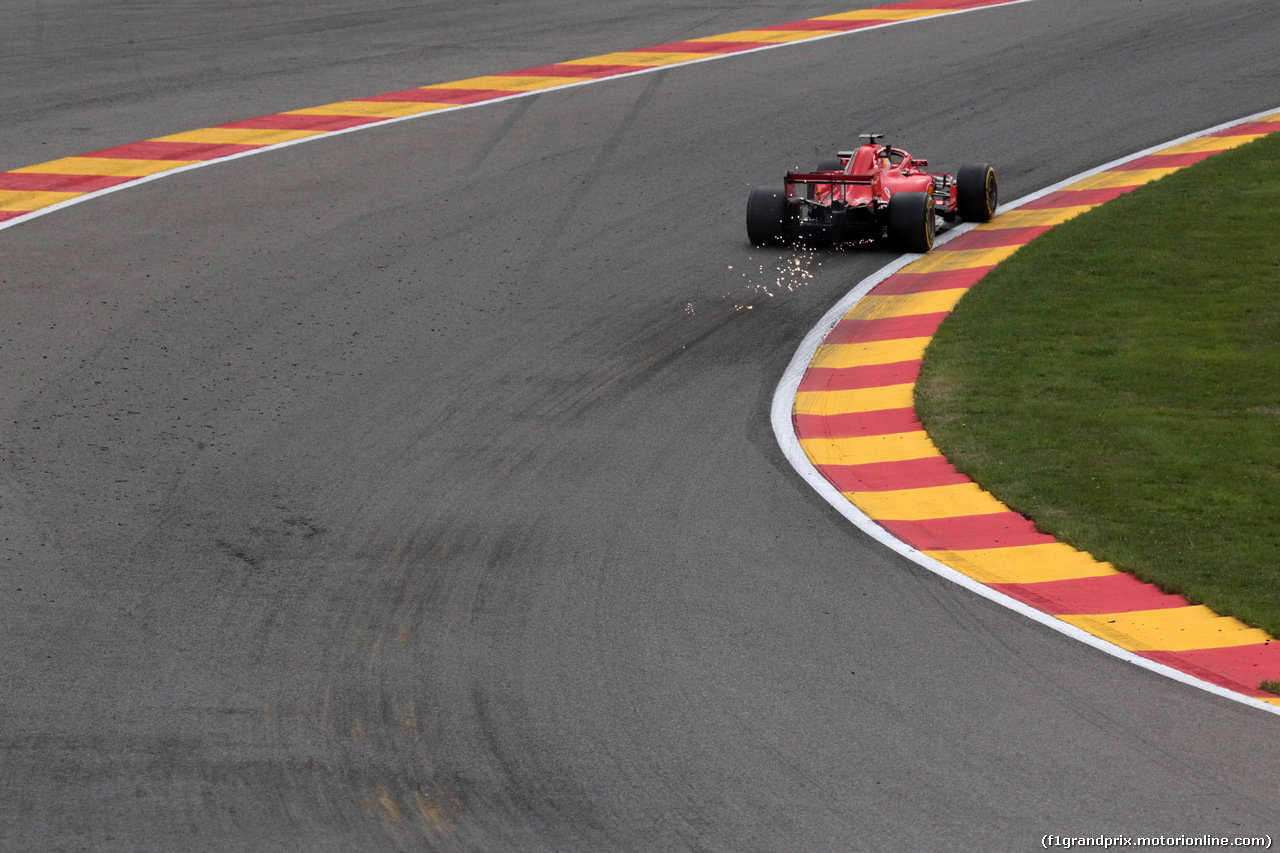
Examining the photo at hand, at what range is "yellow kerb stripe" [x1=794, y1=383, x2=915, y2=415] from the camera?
10.9m

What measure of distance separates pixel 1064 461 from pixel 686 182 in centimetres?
819

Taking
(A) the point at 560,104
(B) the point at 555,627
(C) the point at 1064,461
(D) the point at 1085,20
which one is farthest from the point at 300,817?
(D) the point at 1085,20

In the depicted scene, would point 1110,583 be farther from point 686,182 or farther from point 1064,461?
point 686,182

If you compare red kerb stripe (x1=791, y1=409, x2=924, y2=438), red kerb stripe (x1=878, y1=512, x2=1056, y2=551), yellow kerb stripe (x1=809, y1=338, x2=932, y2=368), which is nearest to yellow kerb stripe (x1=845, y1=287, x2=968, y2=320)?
yellow kerb stripe (x1=809, y1=338, x2=932, y2=368)

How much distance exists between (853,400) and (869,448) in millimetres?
1011

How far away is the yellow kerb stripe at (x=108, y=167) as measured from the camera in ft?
54.7

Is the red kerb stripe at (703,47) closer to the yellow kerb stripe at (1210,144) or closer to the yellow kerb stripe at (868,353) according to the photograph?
the yellow kerb stripe at (1210,144)

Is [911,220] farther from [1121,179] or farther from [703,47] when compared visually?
[703,47]

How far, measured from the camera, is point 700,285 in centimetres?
1373

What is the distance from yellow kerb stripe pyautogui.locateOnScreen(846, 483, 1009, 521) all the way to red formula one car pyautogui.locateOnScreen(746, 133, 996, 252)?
5.69 metres

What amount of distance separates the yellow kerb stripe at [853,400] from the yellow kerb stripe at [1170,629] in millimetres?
3571

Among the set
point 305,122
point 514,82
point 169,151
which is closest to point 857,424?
point 169,151

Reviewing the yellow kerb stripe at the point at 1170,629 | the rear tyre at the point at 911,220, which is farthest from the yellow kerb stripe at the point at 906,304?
the yellow kerb stripe at the point at 1170,629

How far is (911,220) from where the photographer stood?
14430 millimetres
